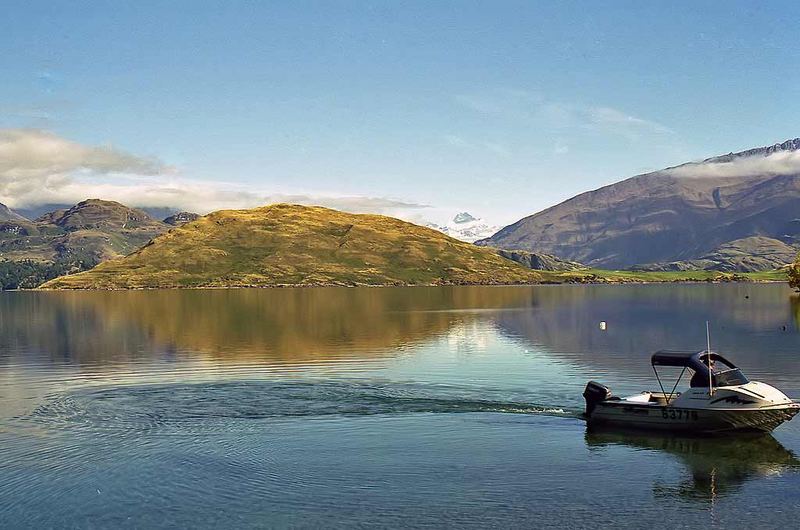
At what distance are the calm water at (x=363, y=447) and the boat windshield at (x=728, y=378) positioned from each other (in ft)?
13.4

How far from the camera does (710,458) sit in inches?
2004

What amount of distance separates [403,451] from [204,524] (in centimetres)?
1656

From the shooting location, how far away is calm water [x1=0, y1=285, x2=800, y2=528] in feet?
133

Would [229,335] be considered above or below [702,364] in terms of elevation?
below

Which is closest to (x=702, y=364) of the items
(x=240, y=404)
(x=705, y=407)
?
(x=705, y=407)

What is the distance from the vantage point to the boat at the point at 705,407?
54.7 m

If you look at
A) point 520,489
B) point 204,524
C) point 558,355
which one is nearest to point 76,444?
point 204,524

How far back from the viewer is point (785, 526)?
37281 millimetres

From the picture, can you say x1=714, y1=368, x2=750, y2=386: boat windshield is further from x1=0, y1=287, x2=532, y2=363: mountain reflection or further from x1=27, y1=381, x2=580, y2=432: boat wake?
x1=0, y1=287, x2=532, y2=363: mountain reflection

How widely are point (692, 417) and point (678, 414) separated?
0.96m

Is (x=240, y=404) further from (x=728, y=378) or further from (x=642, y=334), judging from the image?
(x=642, y=334)

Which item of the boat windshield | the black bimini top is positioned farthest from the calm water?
the black bimini top

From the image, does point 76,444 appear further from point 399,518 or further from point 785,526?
point 785,526

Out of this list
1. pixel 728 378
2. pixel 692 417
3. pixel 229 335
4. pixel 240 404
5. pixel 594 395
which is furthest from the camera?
pixel 229 335
